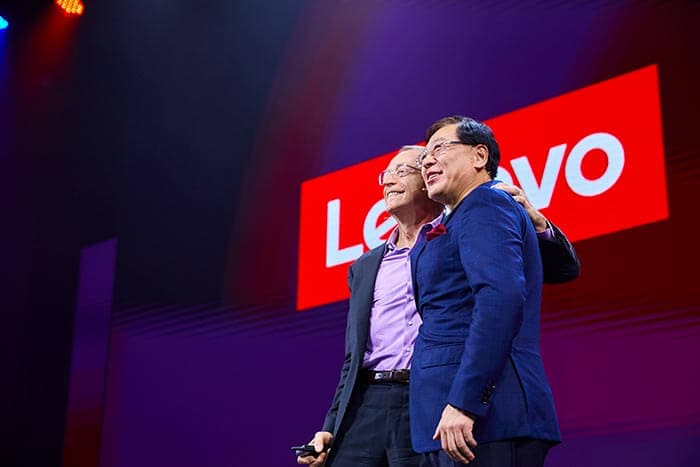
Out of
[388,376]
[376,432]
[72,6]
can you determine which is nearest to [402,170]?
[388,376]

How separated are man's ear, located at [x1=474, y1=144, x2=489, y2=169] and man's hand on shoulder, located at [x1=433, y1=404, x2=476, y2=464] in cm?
51

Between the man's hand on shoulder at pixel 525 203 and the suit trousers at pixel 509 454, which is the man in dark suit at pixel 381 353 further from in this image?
the suit trousers at pixel 509 454

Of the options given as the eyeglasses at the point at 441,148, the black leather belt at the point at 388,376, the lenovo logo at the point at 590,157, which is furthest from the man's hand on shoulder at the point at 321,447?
the lenovo logo at the point at 590,157

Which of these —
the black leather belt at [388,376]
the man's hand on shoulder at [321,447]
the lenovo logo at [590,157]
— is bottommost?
the man's hand on shoulder at [321,447]

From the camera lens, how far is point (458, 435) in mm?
1418

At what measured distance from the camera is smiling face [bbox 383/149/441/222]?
2.30 m

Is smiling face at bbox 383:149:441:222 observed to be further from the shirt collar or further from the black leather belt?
the black leather belt

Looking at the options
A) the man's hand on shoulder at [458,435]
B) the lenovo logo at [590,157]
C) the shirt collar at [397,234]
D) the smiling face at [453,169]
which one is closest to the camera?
the man's hand on shoulder at [458,435]

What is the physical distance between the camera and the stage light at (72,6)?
16.8ft

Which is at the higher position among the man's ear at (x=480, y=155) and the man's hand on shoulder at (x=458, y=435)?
the man's ear at (x=480, y=155)

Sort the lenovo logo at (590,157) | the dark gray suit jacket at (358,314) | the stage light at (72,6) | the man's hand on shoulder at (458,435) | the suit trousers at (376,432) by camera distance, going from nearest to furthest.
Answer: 1. the man's hand on shoulder at (458,435)
2. the dark gray suit jacket at (358,314)
3. the suit trousers at (376,432)
4. the lenovo logo at (590,157)
5. the stage light at (72,6)

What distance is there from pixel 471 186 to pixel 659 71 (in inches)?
51.2

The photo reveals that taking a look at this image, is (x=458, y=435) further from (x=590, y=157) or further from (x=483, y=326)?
(x=590, y=157)

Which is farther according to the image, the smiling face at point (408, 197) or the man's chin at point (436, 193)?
the smiling face at point (408, 197)
